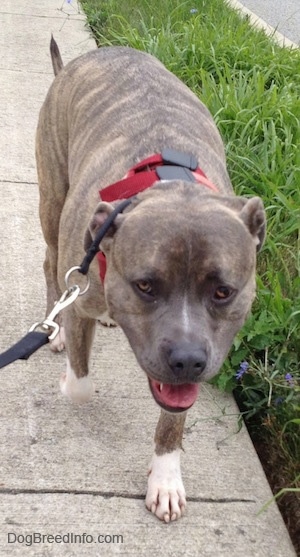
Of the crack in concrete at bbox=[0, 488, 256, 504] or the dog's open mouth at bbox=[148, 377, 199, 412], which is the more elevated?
the dog's open mouth at bbox=[148, 377, 199, 412]

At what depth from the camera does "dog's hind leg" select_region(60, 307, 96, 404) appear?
327cm

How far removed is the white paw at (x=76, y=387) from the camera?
10.9 feet

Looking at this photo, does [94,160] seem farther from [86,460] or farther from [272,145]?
[272,145]

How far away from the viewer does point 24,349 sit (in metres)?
2.37

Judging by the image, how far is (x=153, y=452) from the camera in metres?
3.21

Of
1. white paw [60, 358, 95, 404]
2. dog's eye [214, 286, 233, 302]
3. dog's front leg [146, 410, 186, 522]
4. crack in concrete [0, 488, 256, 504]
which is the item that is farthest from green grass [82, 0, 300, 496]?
dog's eye [214, 286, 233, 302]

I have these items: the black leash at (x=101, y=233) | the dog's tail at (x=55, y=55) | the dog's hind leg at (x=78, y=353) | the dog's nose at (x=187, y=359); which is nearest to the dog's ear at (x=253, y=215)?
the black leash at (x=101, y=233)

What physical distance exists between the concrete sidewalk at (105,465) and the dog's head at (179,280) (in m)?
0.64

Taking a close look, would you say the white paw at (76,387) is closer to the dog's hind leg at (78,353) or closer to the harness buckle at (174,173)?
the dog's hind leg at (78,353)

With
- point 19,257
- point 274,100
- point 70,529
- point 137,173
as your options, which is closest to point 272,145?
point 274,100

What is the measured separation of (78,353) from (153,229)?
101 centimetres

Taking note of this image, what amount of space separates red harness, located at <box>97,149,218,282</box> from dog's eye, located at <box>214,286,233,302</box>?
1.56ft

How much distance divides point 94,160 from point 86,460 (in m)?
1.23

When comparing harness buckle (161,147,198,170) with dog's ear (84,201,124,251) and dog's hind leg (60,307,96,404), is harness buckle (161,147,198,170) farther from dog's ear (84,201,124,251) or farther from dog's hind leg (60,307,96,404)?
dog's hind leg (60,307,96,404)
